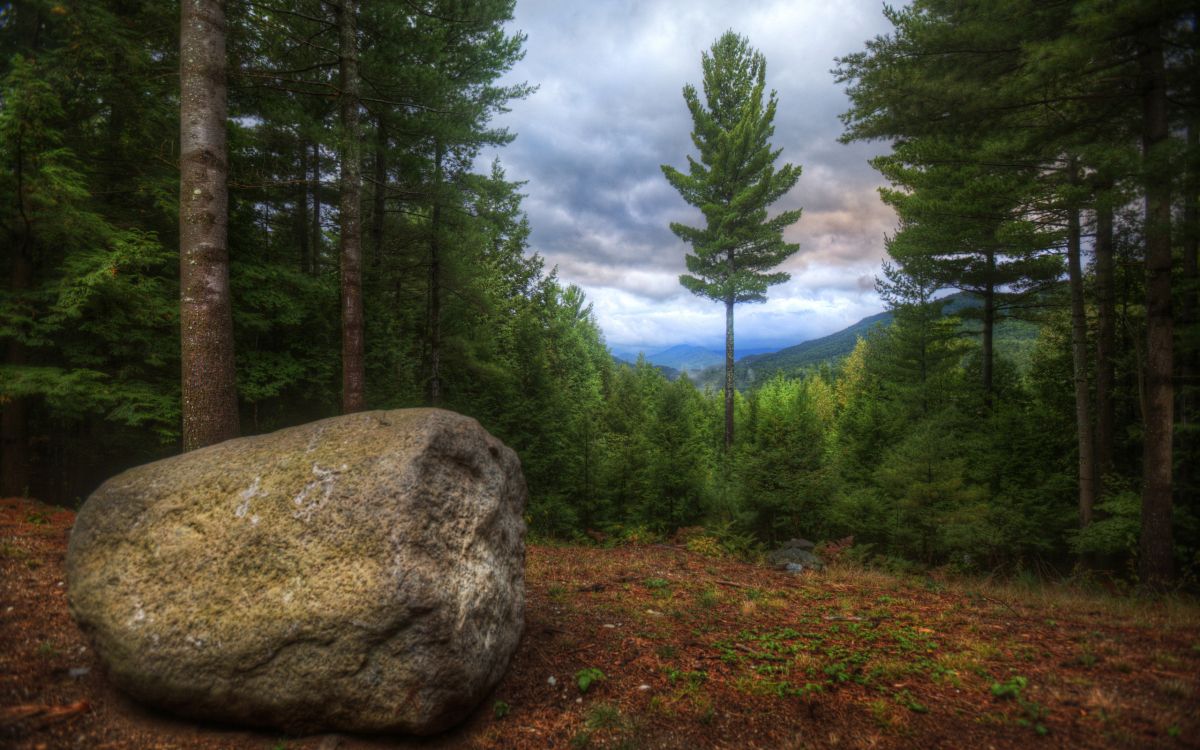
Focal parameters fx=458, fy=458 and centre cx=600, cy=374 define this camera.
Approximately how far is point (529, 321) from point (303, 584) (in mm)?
13402

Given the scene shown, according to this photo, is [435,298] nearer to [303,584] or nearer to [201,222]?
[201,222]

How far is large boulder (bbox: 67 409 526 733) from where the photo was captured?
2.83 meters

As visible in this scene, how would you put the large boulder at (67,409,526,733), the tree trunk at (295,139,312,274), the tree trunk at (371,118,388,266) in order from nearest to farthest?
1. the large boulder at (67,409,526,733)
2. the tree trunk at (371,118,388,266)
3. the tree trunk at (295,139,312,274)

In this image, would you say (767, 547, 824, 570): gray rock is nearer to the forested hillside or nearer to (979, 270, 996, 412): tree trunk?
the forested hillside

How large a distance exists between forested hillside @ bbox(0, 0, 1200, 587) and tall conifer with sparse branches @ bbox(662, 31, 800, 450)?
4390mm

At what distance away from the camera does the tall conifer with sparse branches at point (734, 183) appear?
18266 millimetres

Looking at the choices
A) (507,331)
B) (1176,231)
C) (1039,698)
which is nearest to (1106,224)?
(1176,231)

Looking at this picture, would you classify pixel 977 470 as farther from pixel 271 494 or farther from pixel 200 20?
pixel 200 20

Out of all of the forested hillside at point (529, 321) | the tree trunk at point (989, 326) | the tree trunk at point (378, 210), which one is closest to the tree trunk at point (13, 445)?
the forested hillside at point (529, 321)

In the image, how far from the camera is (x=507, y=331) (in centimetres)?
2411

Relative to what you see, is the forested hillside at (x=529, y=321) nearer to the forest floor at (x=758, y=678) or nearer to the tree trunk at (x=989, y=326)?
the tree trunk at (x=989, y=326)

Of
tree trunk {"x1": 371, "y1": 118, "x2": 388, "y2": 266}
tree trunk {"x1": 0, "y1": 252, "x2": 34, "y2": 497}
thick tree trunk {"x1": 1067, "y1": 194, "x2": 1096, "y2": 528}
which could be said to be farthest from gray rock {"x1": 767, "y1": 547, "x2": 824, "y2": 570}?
tree trunk {"x1": 0, "y1": 252, "x2": 34, "y2": 497}

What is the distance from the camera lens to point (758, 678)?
3723 millimetres

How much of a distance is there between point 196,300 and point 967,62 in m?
12.5
